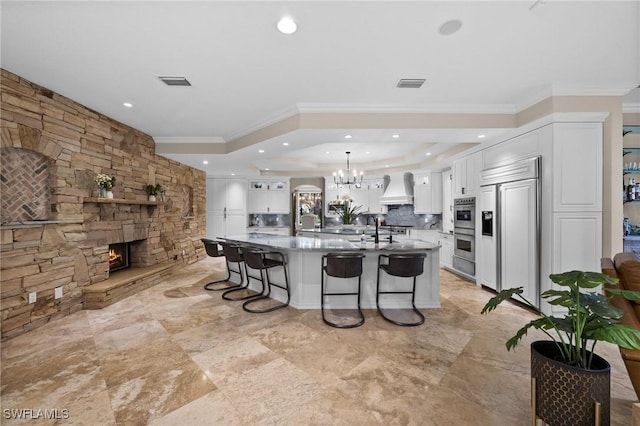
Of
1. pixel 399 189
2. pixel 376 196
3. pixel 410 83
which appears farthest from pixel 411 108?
pixel 376 196

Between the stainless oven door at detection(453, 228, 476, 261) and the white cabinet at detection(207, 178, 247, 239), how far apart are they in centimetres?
581

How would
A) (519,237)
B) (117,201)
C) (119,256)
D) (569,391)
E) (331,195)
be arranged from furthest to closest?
(331,195) → (119,256) → (117,201) → (519,237) → (569,391)

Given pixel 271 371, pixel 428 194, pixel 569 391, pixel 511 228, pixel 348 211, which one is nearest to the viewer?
pixel 569 391

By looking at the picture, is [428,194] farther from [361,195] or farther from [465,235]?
[361,195]

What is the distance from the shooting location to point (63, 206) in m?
3.19

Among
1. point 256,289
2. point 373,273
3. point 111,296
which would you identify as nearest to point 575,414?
point 373,273

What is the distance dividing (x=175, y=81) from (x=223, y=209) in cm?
525

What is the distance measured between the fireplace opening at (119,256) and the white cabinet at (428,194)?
6485 millimetres

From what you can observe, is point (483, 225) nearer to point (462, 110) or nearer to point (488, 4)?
point (462, 110)

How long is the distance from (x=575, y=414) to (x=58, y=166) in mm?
5181

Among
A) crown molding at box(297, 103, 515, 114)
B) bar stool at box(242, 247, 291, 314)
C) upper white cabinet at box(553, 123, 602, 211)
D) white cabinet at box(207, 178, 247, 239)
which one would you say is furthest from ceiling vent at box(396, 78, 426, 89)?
white cabinet at box(207, 178, 247, 239)

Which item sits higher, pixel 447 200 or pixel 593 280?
pixel 447 200

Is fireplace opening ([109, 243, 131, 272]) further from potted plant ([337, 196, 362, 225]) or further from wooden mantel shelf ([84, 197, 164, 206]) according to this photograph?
potted plant ([337, 196, 362, 225])

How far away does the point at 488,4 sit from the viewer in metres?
1.80
